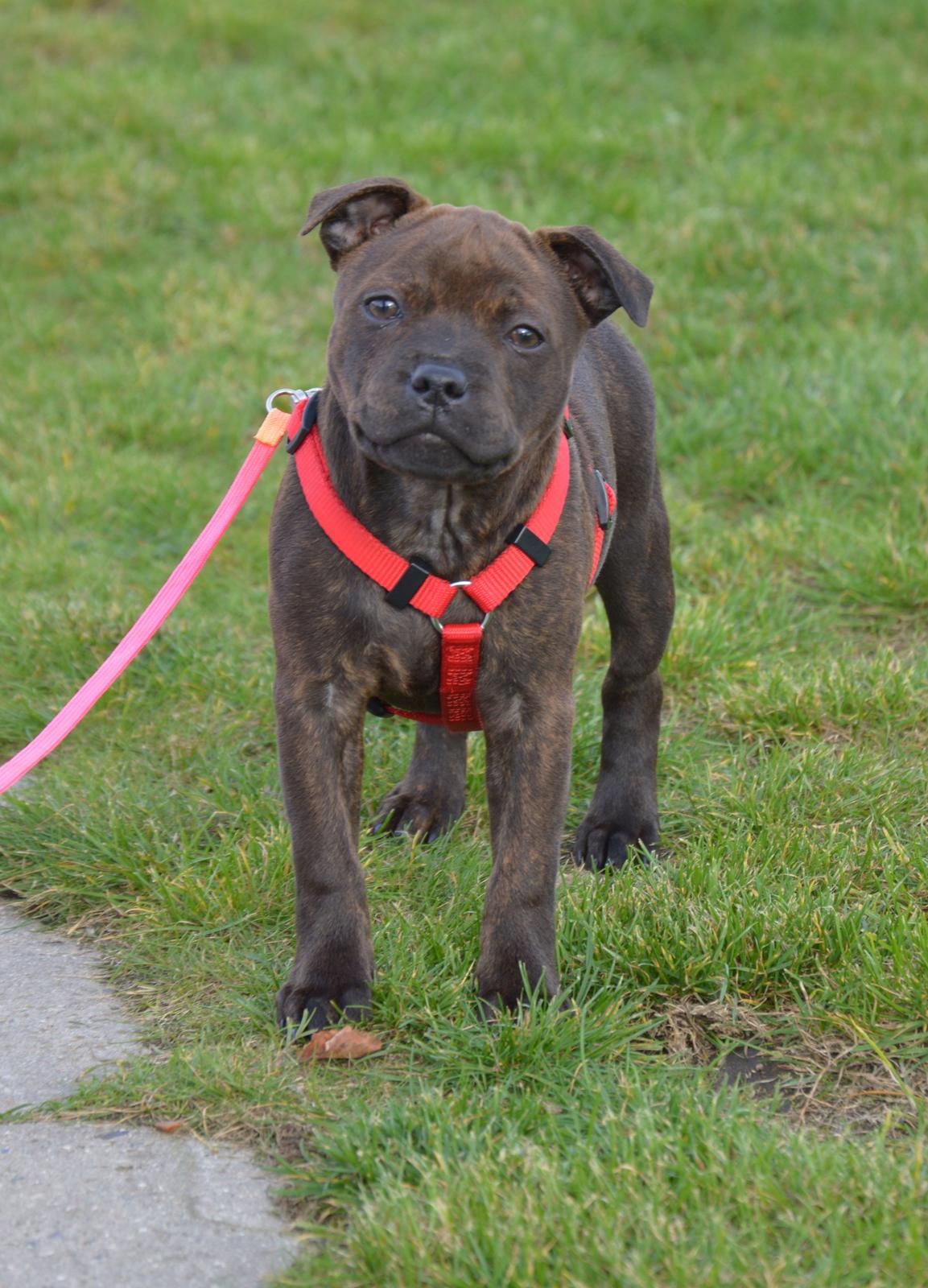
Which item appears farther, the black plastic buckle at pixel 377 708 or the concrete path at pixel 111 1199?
the black plastic buckle at pixel 377 708

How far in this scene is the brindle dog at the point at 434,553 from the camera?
3.36 metres

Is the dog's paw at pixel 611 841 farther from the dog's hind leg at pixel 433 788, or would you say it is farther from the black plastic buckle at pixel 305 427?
the black plastic buckle at pixel 305 427

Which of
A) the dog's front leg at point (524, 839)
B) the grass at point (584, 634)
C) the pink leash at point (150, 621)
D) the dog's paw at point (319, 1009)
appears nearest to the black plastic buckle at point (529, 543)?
the dog's front leg at point (524, 839)

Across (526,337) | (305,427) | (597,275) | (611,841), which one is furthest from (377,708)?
(597,275)

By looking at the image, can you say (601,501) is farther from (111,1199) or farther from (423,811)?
(111,1199)

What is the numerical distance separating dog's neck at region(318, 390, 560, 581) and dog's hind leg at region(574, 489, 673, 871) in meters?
1.07

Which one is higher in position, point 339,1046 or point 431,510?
point 431,510

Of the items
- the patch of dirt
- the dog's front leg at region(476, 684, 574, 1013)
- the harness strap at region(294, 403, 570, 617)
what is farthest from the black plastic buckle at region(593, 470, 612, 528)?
the patch of dirt

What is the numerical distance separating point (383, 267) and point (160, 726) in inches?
87.3

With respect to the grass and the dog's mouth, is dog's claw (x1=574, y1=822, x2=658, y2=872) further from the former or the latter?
the dog's mouth

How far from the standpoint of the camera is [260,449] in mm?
4211

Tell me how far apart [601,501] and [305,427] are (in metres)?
0.84

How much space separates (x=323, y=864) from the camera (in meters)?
3.49

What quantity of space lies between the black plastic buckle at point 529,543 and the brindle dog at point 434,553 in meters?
0.03
